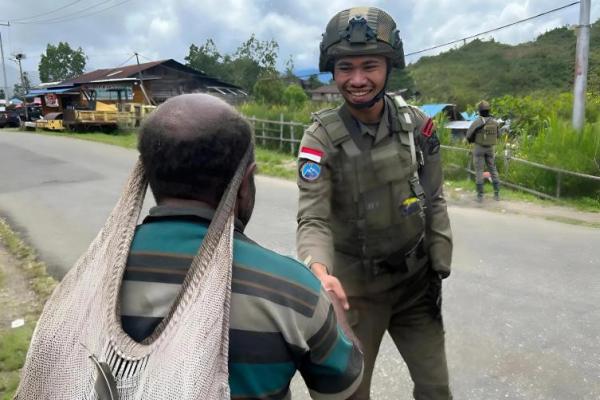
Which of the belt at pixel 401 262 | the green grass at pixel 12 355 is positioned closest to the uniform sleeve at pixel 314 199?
the belt at pixel 401 262

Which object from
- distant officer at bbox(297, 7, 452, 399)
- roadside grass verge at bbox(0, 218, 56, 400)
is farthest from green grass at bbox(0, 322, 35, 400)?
distant officer at bbox(297, 7, 452, 399)

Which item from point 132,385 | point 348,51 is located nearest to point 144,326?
point 132,385

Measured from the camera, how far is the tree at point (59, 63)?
6950 centimetres

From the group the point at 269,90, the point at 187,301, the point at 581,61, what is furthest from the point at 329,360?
the point at 269,90

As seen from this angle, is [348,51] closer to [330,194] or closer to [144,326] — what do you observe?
[330,194]

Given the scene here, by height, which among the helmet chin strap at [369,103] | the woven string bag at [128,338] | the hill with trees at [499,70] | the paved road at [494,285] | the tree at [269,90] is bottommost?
the paved road at [494,285]

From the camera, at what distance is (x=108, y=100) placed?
30.2m

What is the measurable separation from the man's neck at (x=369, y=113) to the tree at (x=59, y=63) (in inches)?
2974

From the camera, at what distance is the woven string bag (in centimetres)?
93

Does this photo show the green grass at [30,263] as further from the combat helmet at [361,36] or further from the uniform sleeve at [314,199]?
the combat helmet at [361,36]

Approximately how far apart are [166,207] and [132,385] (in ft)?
1.25

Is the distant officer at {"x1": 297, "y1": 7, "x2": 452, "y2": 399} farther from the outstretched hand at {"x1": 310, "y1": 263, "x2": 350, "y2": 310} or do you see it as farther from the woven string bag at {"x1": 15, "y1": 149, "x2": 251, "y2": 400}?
the woven string bag at {"x1": 15, "y1": 149, "x2": 251, "y2": 400}

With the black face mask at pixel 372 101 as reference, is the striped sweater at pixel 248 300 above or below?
below

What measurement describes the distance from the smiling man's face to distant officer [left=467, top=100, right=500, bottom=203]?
691 cm
